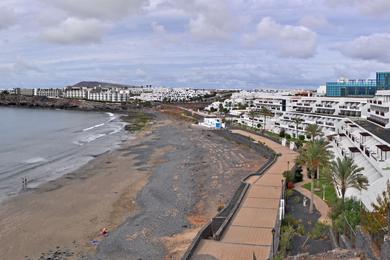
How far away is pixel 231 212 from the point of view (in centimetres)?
2197

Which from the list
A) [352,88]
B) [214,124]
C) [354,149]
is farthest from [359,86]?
[354,149]

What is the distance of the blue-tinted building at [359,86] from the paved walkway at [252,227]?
187 feet

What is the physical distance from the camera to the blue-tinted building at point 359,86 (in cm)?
8025

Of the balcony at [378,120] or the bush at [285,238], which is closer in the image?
the bush at [285,238]

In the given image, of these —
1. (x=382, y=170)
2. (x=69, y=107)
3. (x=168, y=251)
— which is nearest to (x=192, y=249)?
(x=168, y=251)

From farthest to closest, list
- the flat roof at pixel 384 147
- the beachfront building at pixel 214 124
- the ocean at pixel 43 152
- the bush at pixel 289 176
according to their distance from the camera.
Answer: the beachfront building at pixel 214 124 < the ocean at pixel 43 152 < the bush at pixel 289 176 < the flat roof at pixel 384 147

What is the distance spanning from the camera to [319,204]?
26016 millimetres

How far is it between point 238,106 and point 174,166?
3132 inches

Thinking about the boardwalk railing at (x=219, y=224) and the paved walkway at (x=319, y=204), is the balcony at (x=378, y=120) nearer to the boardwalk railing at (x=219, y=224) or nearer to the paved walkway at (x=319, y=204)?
the paved walkway at (x=319, y=204)

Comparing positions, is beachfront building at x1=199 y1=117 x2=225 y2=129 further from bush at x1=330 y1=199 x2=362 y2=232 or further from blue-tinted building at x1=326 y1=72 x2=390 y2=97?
bush at x1=330 y1=199 x2=362 y2=232

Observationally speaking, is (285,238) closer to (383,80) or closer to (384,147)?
(384,147)

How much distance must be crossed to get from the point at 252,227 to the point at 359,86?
2854 inches

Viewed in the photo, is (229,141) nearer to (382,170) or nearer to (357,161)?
(357,161)

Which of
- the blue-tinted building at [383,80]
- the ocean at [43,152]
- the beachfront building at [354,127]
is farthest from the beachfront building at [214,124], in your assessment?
the blue-tinted building at [383,80]
